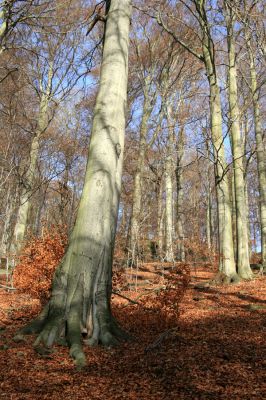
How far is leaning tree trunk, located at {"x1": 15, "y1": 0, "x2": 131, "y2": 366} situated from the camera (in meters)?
3.60

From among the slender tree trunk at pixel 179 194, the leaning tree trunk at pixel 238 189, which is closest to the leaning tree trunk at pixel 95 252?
the leaning tree trunk at pixel 238 189

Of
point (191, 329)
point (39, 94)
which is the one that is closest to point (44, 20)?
point (39, 94)

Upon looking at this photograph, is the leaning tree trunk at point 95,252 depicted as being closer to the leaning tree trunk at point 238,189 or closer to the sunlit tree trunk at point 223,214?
the sunlit tree trunk at point 223,214

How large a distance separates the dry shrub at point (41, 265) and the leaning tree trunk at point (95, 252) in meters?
2.64

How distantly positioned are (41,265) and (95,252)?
323 cm

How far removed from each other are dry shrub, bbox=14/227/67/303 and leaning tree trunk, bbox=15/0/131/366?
2.64 m

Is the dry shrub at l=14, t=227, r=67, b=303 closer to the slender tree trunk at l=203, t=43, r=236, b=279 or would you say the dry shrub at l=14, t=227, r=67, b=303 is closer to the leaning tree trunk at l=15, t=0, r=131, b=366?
the leaning tree trunk at l=15, t=0, r=131, b=366

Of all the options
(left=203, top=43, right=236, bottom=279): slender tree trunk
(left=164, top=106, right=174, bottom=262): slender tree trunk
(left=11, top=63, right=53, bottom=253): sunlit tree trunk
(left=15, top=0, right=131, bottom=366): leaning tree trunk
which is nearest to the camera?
(left=15, top=0, right=131, bottom=366): leaning tree trunk

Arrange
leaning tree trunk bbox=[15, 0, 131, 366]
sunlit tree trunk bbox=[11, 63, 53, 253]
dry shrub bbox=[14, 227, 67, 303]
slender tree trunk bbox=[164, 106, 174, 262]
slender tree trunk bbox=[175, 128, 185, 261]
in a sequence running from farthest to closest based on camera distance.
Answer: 1. slender tree trunk bbox=[175, 128, 185, 261]
2. slender tree trunk bbox=[164, 106, 174, 262]
3. sunlit tree trunk bbox=[11, 63, 53, 253]
4. dry shrub bbox=[14, 227, 67, 303]
5. leaning tree trunk bbox=[15, 0, 131, 366]

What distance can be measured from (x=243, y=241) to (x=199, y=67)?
11.2 metres

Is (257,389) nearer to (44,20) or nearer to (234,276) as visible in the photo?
(234,276)

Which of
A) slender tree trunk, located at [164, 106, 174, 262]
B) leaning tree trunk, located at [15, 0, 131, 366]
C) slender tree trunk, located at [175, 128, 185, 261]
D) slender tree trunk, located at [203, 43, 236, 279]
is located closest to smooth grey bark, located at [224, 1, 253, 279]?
slender tree trunk, located at [203, 43, 236, 279]

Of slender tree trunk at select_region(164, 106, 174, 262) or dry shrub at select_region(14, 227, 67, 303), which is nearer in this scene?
dry shrub at select_region(14, 227, 67, 303)

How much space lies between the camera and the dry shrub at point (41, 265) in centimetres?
649
